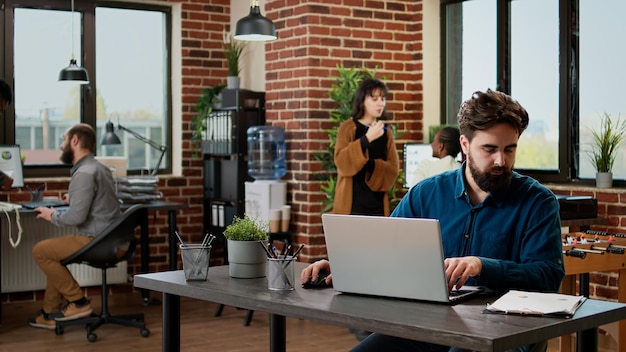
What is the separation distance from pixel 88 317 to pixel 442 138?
8.74 feet

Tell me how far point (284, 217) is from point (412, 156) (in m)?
1.02

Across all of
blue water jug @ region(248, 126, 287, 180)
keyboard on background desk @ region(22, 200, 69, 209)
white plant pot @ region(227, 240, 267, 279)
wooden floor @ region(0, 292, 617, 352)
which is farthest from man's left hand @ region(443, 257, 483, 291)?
keyboard on background desk @ region(22, 200, 69, 209)

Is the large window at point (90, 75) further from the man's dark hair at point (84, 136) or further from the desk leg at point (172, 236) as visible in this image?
the man's dark hair at point (84, 136)

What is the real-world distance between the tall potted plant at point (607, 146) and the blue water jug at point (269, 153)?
88.6 inches

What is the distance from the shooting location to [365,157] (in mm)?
5984

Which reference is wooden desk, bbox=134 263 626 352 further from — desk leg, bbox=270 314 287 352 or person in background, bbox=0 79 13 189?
person in background, bbox=0 79 13 189

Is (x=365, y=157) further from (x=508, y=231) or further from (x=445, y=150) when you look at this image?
(x=508, y=231)

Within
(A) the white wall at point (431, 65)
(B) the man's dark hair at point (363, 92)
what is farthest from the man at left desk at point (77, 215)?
(A) the white wall at point (431, 65)

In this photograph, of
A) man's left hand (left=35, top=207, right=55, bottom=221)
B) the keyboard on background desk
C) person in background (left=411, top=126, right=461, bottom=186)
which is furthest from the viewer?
the keyboard on background desk

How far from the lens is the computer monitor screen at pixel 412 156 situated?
6.55 metres

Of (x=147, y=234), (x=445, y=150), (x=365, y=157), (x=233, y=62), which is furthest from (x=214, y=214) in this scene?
(x=445, y=150)

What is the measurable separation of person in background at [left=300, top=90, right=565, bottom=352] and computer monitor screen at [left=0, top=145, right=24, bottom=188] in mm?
4209

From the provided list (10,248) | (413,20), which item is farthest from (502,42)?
(10,248)

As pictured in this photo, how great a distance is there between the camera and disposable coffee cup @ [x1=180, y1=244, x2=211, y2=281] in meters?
3.11
